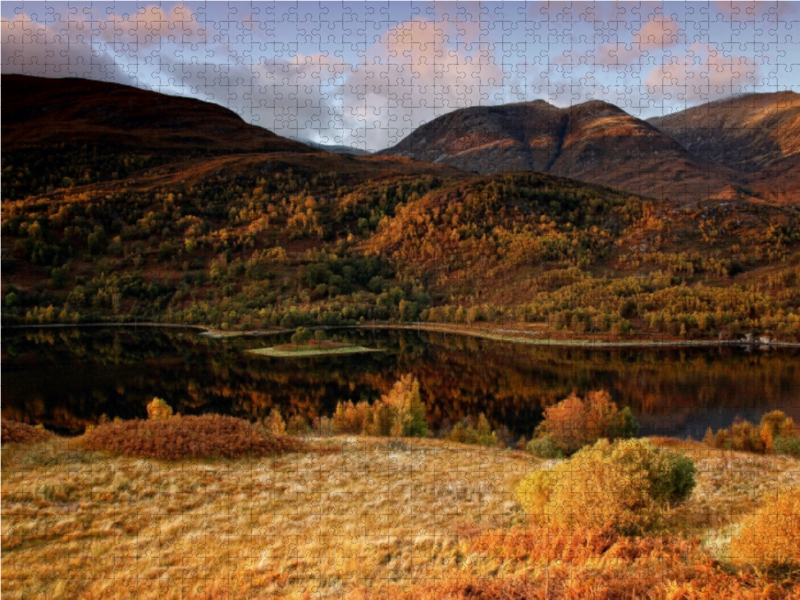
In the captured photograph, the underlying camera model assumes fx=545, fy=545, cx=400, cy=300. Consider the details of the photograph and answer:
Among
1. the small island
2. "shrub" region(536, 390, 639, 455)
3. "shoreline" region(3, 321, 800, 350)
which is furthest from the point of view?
"shoreline" region(3, 321, 800, 350)

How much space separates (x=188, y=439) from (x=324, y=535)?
572 centimetres

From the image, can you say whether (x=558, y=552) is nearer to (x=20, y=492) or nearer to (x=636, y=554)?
(x=636, y=554)

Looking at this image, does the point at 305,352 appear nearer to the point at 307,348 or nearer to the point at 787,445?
the point at 307,348

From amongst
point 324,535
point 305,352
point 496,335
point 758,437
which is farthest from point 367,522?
point 496,335

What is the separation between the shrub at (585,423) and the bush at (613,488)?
2812 cm

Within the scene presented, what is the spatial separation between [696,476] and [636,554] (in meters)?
7.57

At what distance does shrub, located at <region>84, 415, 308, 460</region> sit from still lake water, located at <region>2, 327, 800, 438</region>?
3438 centimetres

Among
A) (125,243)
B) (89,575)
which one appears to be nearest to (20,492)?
(89,575)

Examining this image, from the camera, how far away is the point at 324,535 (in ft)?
29.3

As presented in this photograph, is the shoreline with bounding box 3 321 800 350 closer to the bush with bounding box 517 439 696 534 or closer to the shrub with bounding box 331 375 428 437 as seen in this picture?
the shrub with bounding box 331 375 428 437

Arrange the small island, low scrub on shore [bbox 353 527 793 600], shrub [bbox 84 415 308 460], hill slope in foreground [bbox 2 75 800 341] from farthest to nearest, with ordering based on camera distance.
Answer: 1. hill slope in foreground [bbox 2 75 800 341]
2. the small island
3. shrub [bbox 84 415 308 460]
4. low scrub on shore [bbox 353 527 793 600]

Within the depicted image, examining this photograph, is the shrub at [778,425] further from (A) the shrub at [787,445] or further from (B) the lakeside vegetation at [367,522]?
(B) the lakeside vegetation at [367,522]

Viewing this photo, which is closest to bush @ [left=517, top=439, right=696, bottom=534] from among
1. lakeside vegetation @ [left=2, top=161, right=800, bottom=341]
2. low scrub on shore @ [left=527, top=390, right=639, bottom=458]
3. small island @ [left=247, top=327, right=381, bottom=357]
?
low scrub on shore @ [left=527, top=390, right=639, bottom=458]

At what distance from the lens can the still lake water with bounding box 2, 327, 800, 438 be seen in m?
52.5
